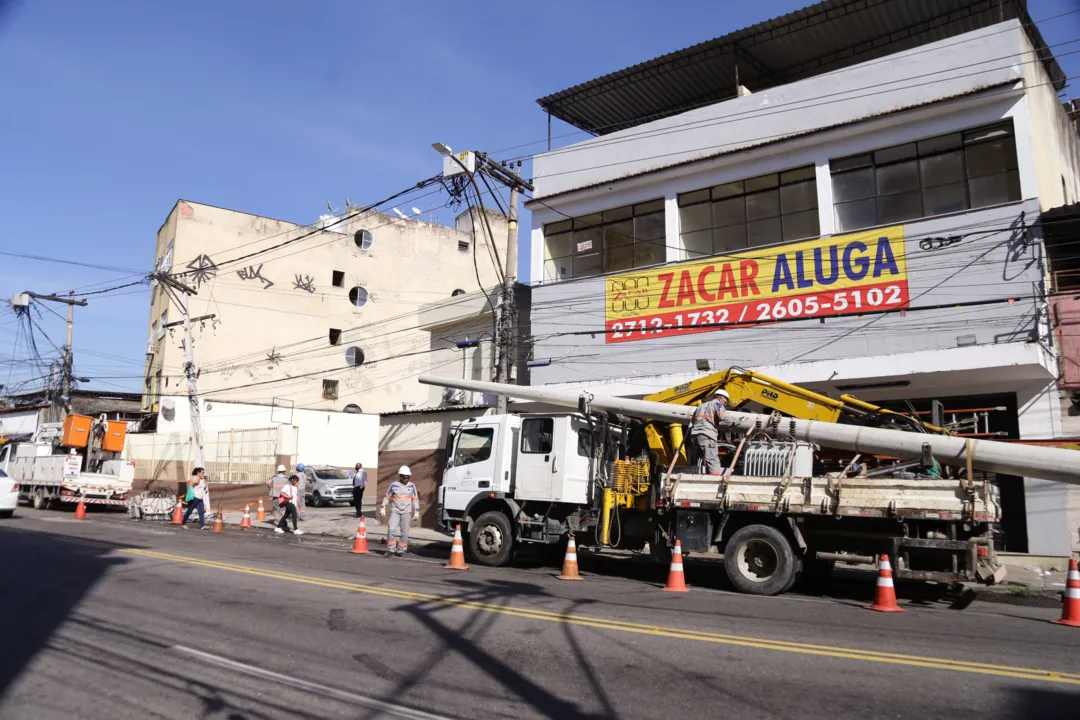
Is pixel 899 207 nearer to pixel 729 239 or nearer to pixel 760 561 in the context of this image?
pixel 729 239

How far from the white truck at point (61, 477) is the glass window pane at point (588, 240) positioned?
17841mm

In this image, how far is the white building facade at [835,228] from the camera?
15.9 metres

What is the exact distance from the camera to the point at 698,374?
759 inches

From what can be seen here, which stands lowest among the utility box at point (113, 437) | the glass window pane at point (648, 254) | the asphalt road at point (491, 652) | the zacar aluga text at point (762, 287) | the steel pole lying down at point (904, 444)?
the asphalt road at point (491, 652)

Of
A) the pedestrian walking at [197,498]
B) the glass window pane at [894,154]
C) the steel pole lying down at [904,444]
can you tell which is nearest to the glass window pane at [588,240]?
the glass window pane at [894,154]

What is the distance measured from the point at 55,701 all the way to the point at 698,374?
15.7 m

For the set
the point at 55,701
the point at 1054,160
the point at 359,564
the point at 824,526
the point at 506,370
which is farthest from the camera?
the point at 506,370

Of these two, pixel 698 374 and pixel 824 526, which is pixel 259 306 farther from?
pixel 824 526

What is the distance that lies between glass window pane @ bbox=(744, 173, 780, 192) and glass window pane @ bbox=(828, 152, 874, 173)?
1375 millimetres

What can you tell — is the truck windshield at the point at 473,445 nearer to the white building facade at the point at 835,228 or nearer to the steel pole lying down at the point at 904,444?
the steel pole lying down at the point at 904,444

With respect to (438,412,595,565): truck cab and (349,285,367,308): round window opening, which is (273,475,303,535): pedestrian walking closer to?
(438,412,595,565): truck cab

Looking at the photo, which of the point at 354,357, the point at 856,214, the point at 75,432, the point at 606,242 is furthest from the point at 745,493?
the point at 354,357

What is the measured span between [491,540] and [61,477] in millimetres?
20093

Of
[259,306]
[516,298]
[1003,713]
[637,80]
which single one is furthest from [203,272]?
[1003,713]
